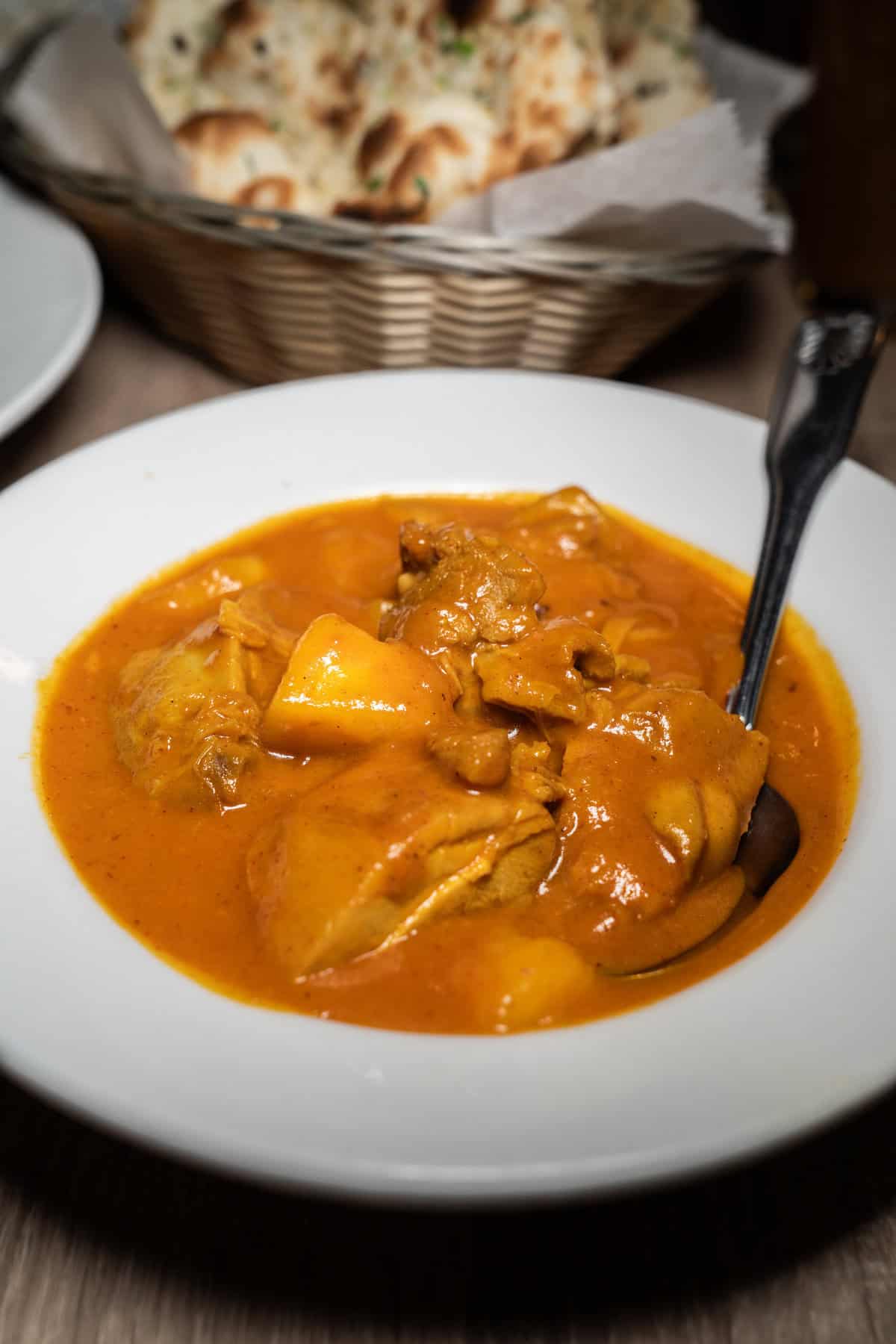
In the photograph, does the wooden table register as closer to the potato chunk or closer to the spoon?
the potato chunk

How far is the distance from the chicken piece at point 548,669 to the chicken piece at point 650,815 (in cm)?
6

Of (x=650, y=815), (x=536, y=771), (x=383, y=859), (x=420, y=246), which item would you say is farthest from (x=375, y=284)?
(x=383, y=859)

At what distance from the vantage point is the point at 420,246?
3.62 metres

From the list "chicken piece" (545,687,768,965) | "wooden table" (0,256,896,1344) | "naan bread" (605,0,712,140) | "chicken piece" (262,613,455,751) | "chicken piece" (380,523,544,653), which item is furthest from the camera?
"naan bread" (605,0,712,140)

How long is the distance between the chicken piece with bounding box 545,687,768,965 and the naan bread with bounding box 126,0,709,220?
2.23 m

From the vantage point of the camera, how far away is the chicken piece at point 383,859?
2057mm

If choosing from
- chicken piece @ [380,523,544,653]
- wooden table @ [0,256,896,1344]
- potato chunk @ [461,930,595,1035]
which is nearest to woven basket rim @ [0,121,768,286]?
chicken piece @ [380,523,544,653]

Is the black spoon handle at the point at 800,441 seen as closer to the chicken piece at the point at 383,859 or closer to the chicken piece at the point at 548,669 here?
the chicken piece at the point at 548,669

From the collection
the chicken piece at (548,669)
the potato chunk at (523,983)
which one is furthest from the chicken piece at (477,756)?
the potato chunk at (523,983)

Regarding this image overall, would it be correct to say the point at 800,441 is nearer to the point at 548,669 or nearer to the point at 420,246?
the point at 548,669

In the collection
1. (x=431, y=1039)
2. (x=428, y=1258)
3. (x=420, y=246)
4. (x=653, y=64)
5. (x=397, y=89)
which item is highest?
→ (x=653, y=64)

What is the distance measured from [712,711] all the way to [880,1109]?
76cm

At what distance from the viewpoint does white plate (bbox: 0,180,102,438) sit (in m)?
3.55

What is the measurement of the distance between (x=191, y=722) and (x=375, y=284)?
1818mm
